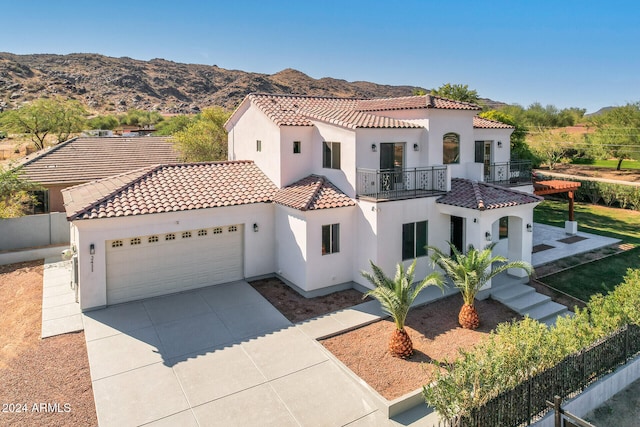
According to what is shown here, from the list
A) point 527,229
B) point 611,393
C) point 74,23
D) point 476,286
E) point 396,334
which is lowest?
point 611,393

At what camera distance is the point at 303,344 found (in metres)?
12.5

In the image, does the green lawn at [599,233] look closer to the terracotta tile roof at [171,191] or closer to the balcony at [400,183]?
the balcony at [400,183]

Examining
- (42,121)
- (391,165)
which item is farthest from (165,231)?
(42,121)

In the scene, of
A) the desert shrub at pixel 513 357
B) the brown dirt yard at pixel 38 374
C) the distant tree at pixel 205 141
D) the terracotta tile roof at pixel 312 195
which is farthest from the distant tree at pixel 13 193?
the desert shrub at pixel 513 357

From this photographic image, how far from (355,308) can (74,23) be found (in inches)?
3347

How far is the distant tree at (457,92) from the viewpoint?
122 ft

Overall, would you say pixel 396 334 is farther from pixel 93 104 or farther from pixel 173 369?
pixel 93 104

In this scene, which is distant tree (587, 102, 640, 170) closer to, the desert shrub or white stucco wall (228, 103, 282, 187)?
white stucco wall (228, 103, 282, 187)

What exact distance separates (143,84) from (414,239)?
337 feet

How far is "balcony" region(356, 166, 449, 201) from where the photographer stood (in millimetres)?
17016

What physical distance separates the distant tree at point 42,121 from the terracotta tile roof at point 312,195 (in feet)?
140

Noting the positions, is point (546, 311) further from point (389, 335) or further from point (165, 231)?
point (165, 231)

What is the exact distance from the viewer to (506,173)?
2327cm

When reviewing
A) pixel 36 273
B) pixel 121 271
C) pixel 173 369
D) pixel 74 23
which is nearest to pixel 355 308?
pixel 173 369
